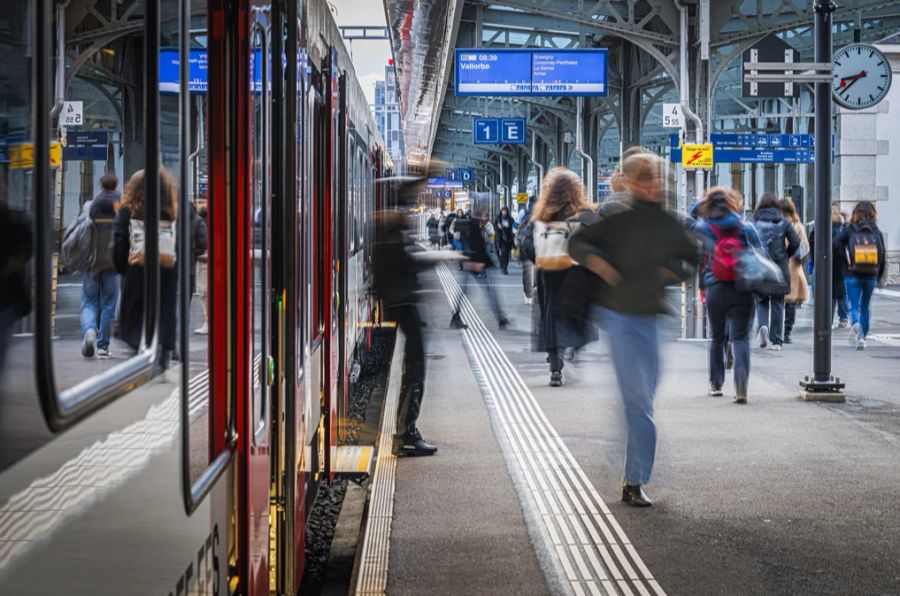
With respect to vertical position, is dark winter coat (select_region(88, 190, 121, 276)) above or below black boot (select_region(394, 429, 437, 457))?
above

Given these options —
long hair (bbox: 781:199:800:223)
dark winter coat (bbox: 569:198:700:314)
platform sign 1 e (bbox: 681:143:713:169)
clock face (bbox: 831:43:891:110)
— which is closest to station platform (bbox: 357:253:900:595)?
dark winter coat (bbox: 569:198:700:314)

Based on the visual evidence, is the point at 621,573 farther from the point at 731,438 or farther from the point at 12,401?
the point at 12,401

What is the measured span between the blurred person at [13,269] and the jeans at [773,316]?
12.8 m

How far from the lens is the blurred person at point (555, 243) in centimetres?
1013

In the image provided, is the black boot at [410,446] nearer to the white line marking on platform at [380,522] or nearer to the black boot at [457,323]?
the white line marking on platform at [380,522]

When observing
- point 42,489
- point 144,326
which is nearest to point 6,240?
point 42,489

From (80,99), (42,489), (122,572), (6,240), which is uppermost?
(80,99)

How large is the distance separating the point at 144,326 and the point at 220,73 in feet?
2.82

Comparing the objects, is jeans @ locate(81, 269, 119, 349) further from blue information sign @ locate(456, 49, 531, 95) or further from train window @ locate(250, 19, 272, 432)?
blue information sign @ locate(456, 49, 531, 95)

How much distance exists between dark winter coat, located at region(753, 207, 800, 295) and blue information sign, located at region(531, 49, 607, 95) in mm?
7964

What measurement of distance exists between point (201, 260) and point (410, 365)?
5.06 metres

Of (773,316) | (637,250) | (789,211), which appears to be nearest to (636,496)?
(637,250)

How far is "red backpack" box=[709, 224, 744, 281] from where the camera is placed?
9.38 meters

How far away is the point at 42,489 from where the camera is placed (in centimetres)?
143
